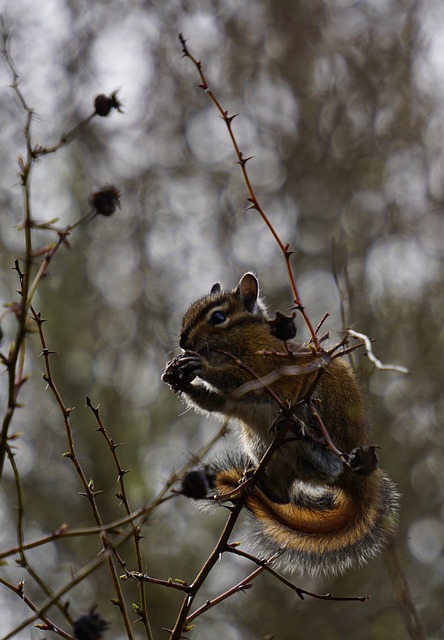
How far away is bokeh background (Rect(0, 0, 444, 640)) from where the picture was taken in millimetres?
10641

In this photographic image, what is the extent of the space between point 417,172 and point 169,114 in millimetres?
→ 3362

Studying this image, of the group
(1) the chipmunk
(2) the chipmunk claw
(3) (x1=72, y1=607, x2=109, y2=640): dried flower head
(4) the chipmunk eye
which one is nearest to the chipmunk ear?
(4) the chipmunk eye

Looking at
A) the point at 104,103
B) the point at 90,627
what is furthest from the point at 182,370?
the point at 90,627

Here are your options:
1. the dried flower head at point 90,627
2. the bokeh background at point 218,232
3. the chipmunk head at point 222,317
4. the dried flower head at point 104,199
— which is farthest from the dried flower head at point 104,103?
the bokeh background at point 218,232

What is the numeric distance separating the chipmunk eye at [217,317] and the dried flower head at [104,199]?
80.6 inches

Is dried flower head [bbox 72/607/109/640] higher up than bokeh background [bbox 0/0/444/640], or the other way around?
bokeh background [bbox 0/0/444/640]

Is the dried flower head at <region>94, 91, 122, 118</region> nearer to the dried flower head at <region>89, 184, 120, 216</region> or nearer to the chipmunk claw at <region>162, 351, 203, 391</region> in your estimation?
the dried flower head at <region>89, 184, 120, 216</region>

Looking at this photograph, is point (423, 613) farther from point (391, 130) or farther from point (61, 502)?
point (391, 130)

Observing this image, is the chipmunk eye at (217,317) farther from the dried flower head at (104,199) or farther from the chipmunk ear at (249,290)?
the dried flower head at (104,199)

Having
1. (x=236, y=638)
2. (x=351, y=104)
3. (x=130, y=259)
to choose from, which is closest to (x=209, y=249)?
(x=130, y=259)

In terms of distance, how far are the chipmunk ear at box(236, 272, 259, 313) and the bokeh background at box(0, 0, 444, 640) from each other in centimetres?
617

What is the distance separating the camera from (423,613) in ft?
30.1

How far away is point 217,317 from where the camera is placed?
4129mm

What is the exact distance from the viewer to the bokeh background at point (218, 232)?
10.6m
